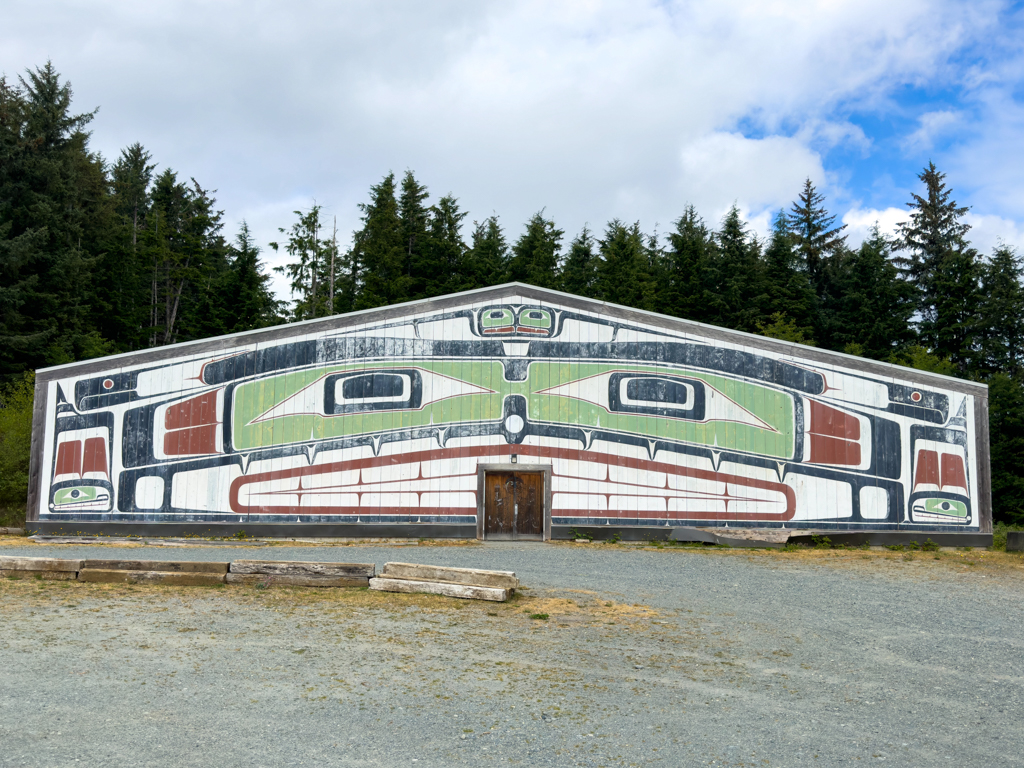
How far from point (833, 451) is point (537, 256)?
28.9 m

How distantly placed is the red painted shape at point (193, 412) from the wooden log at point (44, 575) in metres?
7.46

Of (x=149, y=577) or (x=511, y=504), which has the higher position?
(x=511, y=504)

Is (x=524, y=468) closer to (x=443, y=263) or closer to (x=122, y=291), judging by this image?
(x=443, y=263)

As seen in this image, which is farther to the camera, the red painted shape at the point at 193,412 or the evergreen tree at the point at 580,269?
the evergreen tree at the point at 580,269

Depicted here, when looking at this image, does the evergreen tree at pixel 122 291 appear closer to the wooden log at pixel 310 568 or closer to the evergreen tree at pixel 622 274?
the evergreen tree at pixel 622 274

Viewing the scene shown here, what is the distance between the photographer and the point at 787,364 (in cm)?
1895

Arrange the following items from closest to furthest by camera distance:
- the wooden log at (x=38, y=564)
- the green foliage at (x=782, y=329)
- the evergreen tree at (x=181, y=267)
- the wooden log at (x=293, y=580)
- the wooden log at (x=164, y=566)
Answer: the wooden log at (x=293, y=580) → the wooden log at (x=164, y=566) → the wooden log at (x=38, y=564) → the green foliage at (x=782, y=329) → the evergreen tree at (x=181, y=267)

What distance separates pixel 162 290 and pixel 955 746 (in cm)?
5220

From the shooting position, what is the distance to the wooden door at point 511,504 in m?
18.7

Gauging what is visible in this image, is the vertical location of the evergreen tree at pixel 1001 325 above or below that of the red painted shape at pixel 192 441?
above

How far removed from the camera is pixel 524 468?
18.6 meters

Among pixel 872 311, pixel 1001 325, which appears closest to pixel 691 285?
pixel 872 311

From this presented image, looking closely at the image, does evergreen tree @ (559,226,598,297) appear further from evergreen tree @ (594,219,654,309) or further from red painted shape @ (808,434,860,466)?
red painted shape @ (808,434,860,466)

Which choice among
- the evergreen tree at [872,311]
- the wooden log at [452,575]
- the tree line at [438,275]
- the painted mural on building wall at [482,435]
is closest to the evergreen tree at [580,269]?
the tree line at [438,275]
